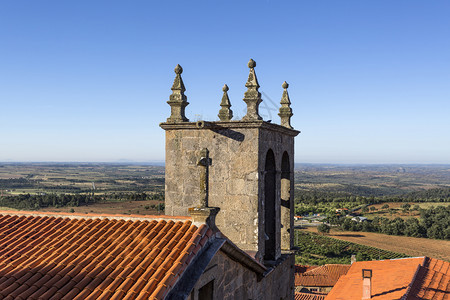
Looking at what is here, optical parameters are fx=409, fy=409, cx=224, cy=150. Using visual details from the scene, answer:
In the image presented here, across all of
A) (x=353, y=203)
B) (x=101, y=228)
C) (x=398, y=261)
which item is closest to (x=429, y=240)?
(x=353, y=203)

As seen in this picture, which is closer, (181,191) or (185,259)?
(185,259)

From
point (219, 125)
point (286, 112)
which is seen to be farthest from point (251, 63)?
point (286, 112)

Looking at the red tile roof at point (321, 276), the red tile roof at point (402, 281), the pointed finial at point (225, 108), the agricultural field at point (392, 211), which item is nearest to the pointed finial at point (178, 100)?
the pointed finial at point (225, 108)

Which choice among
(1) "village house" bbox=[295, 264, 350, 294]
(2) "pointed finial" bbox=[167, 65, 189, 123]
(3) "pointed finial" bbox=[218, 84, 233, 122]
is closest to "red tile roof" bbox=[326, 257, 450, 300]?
(1) "village house" bbox=[295, 264, 350, 294]

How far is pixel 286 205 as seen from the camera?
10.0m

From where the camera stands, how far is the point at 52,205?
229 ft

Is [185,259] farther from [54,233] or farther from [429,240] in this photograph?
[429,240]

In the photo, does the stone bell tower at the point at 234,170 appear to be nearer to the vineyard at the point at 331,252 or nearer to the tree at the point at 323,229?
the vineyard at the point at 331,252

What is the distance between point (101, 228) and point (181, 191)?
225 cm

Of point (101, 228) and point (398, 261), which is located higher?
point (101, 228)

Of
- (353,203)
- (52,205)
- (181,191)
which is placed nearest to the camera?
(181,191)

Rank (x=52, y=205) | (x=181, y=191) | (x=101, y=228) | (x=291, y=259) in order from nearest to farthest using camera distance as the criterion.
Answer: (x=101, y=228) → (x=181, y=191) → (x=291, y=259) → (x=52, y=205)

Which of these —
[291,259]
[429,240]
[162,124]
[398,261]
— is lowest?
[429,240]

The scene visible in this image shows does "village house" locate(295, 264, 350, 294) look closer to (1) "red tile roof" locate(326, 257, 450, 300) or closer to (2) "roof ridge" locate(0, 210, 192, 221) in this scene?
(1) "red tile roof" locate(326, 257, 450, 300)
